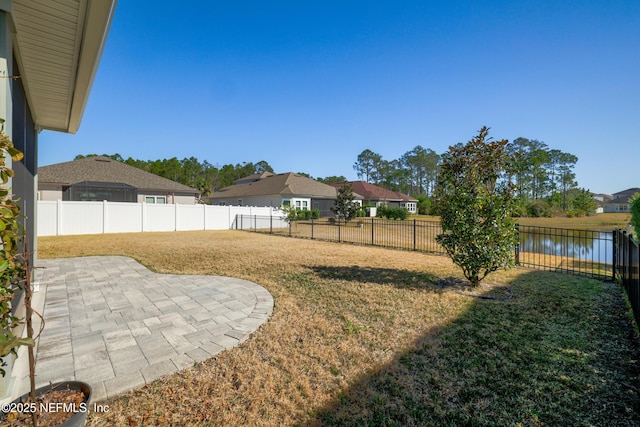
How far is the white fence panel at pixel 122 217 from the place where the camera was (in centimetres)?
1544

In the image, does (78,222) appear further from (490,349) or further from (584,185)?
(584,185)

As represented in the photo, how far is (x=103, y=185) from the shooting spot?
66.6 feet

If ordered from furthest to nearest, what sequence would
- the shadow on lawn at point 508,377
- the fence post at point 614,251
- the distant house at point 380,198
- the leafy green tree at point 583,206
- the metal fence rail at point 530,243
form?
the leafy green tree at point 583,206 → the distant house at point 380,198 → the metal fence rail at point 530,243 → the fence post at point 614,251 → the shadow on lawn at point 508,377

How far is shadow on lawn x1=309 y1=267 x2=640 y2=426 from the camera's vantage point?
2.10 meters

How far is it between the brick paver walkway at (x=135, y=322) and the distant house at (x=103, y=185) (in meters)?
17.6

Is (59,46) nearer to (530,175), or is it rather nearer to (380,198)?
(380,198)

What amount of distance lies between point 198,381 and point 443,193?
503 cm

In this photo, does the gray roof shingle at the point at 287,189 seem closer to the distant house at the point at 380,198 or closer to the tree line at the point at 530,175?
the distant house at the point at 380,198

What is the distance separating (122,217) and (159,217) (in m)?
1.88

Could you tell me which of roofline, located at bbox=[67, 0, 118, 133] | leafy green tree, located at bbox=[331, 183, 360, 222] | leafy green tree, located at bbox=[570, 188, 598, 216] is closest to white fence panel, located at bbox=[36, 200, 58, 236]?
→ roofline, located at bbox=[67, 0, 118, 133]

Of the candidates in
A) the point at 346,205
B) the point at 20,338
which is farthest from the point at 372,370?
the point at 346,205

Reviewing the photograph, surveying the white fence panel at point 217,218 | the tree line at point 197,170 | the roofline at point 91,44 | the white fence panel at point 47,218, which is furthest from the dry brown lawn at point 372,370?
the tree line at point 197,170

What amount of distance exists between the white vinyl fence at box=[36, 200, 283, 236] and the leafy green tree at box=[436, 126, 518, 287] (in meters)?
17.0

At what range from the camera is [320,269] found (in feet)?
23.3
